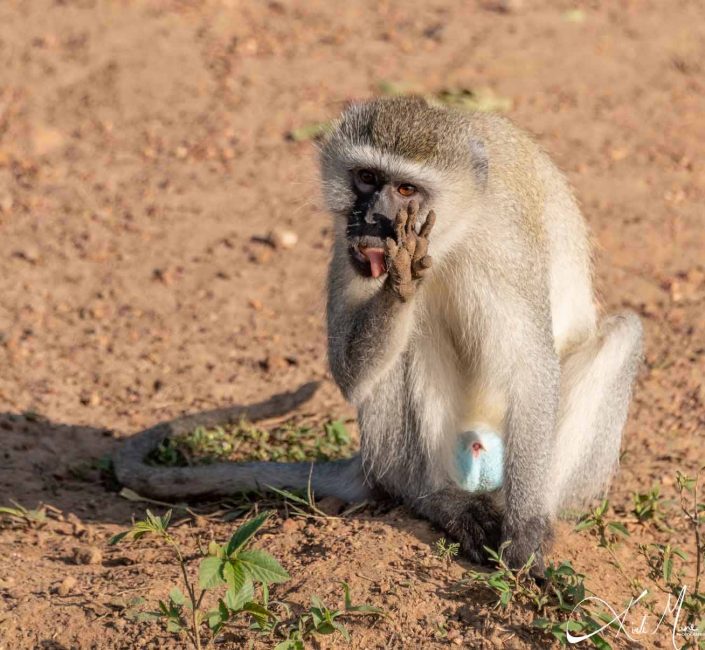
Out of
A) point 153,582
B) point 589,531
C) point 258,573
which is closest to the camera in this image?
point 258,573

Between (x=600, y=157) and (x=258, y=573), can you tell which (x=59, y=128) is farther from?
(x=258, y=573)

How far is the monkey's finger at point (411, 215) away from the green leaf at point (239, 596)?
1.32 metres

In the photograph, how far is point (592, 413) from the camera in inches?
193

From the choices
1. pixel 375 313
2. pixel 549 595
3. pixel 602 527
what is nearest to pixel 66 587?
pixel 375 313

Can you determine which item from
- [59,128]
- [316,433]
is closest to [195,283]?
[316,433]

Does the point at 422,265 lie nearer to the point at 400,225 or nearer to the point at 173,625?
the point at 400,225

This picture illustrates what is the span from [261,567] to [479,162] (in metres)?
1.79

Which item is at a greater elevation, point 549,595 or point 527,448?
point 527,448

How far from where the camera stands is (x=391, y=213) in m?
4.18

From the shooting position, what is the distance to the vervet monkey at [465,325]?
4301 millimetres

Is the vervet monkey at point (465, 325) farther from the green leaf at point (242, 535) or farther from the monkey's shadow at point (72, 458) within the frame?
the monkey's shadow at point (72, 458)

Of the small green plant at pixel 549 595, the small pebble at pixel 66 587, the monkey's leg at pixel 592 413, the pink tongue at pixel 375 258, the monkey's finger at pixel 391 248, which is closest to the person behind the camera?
the small green plant at pixel 549 595

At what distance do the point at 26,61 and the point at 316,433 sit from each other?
5.12 m

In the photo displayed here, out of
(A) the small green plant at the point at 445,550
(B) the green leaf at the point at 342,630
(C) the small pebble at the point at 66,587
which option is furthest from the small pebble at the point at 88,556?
(A) the small green plant at the point at 445,550
